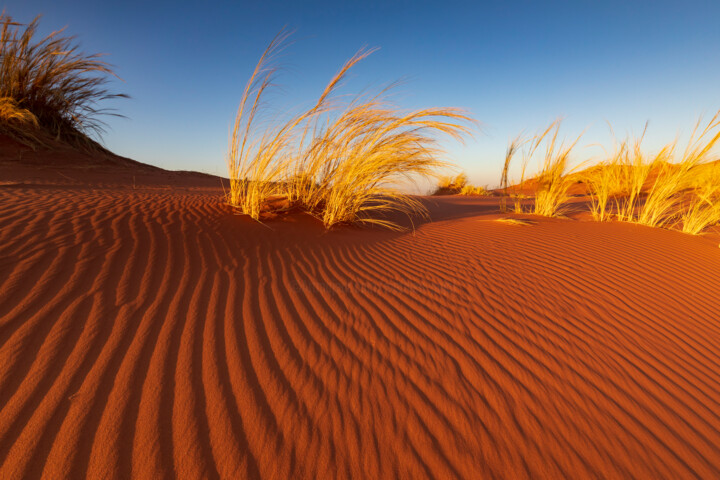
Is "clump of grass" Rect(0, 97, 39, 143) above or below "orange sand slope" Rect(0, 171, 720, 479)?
above

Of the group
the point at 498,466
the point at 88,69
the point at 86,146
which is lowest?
the point at 498,466

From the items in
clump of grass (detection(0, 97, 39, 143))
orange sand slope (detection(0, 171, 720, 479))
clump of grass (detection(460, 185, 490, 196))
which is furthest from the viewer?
clump of grass (detection(460, 185, 490, 196))

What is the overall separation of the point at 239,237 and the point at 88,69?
387 inches

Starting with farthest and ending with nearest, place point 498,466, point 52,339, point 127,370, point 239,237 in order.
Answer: point 239,237 < point 52,339 < point 127,370 < point 498,466

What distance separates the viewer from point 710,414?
1.55 m

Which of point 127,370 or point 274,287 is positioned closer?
point 127,370

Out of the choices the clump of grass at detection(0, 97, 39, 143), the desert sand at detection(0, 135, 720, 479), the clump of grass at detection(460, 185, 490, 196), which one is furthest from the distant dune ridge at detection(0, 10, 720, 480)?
the clump of grass at detection(460, 185, 490, 196)

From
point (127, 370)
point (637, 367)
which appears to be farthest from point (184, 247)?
point (637, 367)

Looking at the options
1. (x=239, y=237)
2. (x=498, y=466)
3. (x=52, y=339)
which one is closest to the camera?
(x=498, y=466)

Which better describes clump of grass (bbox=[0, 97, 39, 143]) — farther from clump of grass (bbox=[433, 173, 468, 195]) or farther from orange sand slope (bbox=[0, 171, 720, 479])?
clump of grass (bbox=[433, 173, 468, 195])

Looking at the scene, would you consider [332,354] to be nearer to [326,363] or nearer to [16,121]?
[326,363]

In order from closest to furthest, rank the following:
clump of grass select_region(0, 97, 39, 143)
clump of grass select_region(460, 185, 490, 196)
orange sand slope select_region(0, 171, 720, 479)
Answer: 1. orange sand slope select_region(0, 171, 720, 479)
2. clump of grass select_region(0, 97, 39, 143)
3. clump of grass select_region(460, 185, 490, 196)

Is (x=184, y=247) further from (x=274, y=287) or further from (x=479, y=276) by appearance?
(x=479, y=276)

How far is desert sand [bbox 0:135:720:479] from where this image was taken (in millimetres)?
1194
